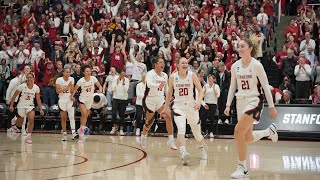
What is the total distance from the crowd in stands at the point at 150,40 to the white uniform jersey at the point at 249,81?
29.6ft

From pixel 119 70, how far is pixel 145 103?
22.5 feet

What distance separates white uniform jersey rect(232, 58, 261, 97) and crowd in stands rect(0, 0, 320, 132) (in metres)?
9.01

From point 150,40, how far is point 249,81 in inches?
510

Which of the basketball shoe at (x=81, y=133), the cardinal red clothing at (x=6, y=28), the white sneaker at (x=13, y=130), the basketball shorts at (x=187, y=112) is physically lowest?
the white sneaker at (x=13, y=130)

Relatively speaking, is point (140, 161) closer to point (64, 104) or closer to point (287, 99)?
point (64, 104)

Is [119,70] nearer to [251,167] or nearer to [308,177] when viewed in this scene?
[251,167]

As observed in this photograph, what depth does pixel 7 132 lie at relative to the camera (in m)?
21.4

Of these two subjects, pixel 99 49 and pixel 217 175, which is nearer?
pixel 217 175

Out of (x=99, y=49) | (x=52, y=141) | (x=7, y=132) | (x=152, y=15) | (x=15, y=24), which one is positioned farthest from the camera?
(x=15, y=24)

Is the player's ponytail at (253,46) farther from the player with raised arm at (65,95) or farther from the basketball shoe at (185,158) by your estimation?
the player with raised arm at (65,95)

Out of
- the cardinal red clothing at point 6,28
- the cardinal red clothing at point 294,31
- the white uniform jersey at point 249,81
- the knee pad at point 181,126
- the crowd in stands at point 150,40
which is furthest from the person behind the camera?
the cardinal red clothing at point 6,28

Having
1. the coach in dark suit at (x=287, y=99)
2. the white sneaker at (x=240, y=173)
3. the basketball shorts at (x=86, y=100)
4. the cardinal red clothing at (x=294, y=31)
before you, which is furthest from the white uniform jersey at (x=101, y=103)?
the white sneaker at (x=240, y=173)

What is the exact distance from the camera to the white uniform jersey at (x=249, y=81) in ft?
33.5

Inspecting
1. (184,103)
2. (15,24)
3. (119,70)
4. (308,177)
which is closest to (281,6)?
(119,70)
